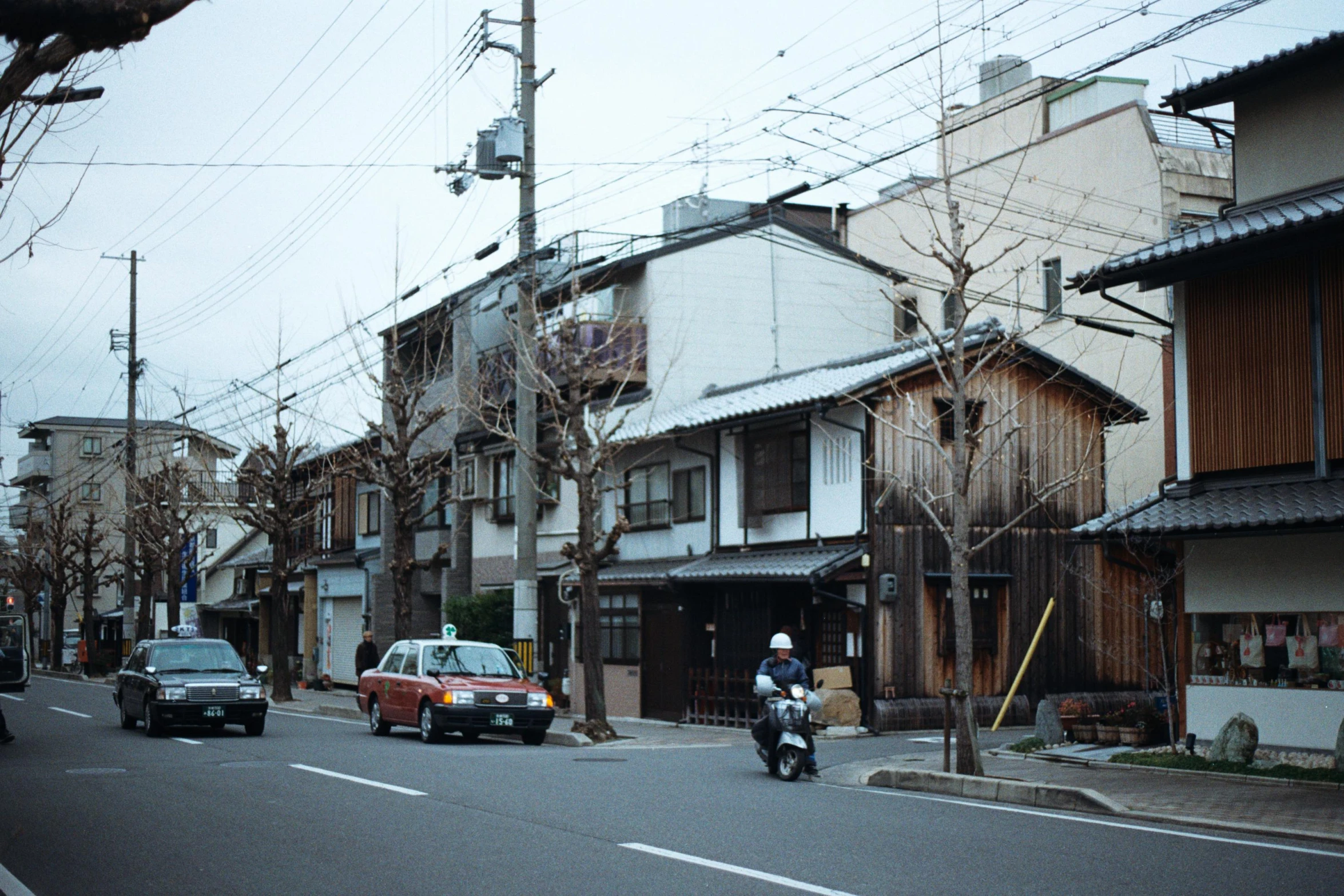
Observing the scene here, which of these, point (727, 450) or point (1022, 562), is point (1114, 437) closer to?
point (1022, 562)

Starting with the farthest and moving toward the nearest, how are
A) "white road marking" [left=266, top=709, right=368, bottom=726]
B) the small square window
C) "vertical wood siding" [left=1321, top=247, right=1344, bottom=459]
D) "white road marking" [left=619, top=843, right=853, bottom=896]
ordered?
the small square window, "white road marking" [left=266, top=709, right=368, bottom=726], "vertical wood siding" [left=1321, top=247, right=1344, bottom=459], "white road marking" [left=619, top=843, right=853, bottom=896]

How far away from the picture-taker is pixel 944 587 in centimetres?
2547

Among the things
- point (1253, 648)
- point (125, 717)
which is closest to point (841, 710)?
point (1253, 648)

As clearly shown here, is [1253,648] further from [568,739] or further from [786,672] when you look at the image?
[568,739]

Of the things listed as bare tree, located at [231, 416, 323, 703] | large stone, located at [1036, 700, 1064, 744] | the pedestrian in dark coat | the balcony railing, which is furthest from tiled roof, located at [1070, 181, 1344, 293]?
the balcony railing

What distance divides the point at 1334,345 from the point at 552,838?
10398mm

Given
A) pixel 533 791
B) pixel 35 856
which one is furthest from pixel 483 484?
pixel 35 856

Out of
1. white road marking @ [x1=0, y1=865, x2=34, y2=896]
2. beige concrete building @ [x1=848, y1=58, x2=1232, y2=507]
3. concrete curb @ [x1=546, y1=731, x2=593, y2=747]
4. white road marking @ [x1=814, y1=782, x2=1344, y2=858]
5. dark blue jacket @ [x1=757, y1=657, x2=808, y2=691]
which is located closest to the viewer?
white road marking @ [x1=0, y1=865, x2=34, y2=896]

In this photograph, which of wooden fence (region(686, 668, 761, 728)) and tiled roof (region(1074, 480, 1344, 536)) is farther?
wooden fence (region(686, 668, 761, 728))

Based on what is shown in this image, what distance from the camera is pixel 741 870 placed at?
31.3 feet

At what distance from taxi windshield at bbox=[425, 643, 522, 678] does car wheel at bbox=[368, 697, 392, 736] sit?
1564 millimetres

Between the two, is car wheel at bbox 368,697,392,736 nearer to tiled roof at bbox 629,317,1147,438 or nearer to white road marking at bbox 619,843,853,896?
tiled roof at bbox 629,317,1147,438

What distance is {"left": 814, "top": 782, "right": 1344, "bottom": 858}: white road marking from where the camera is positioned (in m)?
10.6

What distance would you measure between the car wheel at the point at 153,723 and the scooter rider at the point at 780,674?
11188 mm
